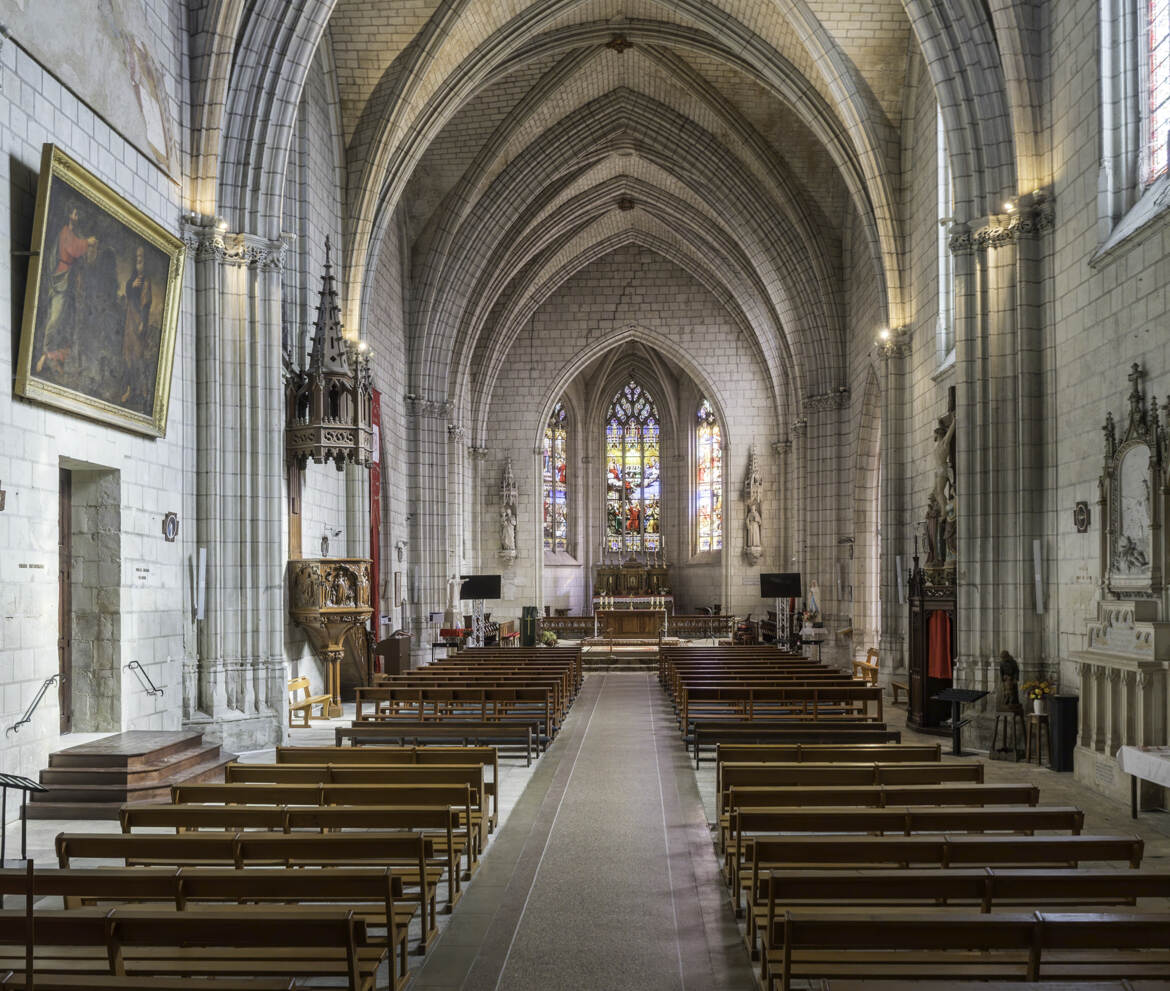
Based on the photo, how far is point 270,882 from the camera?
424cm

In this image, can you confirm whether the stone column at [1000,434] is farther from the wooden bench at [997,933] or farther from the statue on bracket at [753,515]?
the statue on bracket at [753,515]

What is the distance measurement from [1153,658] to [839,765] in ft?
Answer: 13.1

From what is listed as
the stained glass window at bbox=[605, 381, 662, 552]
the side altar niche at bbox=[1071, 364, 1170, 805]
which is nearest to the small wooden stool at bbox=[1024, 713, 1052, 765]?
the side altar niche at bbox=[1071, 364, 1170, 805]

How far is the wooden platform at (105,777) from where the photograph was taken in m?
9.45

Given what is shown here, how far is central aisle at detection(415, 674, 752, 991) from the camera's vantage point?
205 inches

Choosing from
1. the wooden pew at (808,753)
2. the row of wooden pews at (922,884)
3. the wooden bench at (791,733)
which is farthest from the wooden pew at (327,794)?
the wooden bench at (791,733)

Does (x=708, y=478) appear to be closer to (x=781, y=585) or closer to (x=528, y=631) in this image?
(x=528, y=631)

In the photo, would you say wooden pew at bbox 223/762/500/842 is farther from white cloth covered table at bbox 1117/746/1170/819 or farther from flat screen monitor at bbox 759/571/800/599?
flat screen monitor at bbox 759/571/800/599

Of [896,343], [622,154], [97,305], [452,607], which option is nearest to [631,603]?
[452,607]

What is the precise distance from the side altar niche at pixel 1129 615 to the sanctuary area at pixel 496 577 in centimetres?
6

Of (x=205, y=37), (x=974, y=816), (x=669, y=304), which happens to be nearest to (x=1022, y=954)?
(x=974, y=816)

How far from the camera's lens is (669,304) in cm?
3694

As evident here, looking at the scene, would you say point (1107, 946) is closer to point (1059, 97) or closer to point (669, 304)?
point (1059, 97)

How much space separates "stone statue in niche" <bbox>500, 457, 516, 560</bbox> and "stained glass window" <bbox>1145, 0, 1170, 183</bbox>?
91.0 feet
